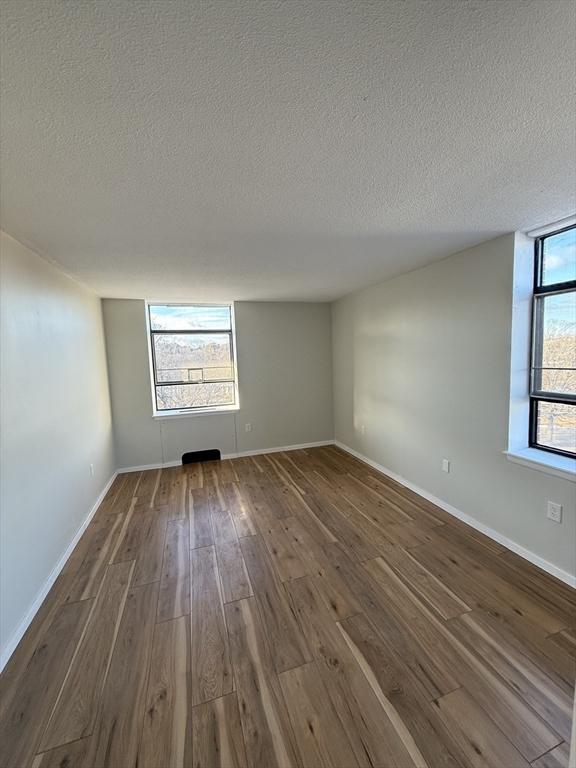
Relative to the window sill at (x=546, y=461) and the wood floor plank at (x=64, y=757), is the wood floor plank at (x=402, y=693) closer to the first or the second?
the wood floor plank at (x=64, y=757)

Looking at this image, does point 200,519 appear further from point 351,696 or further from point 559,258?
point 559,258

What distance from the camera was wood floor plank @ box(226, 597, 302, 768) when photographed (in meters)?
1.13

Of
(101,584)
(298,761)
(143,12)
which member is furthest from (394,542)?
(143,12)

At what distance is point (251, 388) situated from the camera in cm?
453

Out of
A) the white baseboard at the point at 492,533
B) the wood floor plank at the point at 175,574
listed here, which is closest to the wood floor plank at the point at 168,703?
the wood floor plank at the point at 175,574

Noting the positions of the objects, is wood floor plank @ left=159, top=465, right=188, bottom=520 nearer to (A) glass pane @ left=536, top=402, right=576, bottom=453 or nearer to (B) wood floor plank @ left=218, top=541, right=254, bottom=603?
(B) wood floor plank @ left=218, top=541, right=254, bottom=603

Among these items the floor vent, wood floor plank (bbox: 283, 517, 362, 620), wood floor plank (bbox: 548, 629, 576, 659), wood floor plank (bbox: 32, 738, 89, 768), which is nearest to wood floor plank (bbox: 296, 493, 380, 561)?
wood floor plank (bbox: 283, 517, 362, 620)

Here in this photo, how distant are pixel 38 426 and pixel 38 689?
4.47ft

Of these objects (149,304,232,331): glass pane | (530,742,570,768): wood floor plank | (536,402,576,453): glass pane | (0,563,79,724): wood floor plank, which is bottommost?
(0,563,79,724): wood floor plank

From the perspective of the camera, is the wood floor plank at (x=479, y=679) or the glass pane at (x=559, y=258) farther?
the glass pane at (x=559, y=258)

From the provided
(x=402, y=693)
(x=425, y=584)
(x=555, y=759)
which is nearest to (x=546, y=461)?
(x=425, y=584)

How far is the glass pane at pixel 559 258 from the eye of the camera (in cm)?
200

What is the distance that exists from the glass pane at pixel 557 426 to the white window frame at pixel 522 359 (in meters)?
0.07

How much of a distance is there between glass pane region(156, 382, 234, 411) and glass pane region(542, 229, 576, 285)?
12.1 feet
